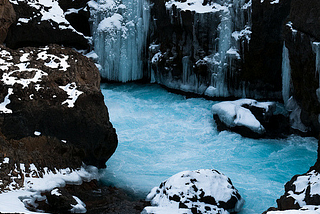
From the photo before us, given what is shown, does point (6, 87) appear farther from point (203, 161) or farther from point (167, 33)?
point (167, 33)

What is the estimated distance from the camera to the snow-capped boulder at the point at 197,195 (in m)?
8.41

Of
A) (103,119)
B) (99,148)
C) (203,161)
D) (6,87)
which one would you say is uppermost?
(6,87)

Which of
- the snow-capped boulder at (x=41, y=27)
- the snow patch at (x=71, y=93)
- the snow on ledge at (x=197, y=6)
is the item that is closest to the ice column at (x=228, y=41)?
the snow on ledge at (x=197, y=6)

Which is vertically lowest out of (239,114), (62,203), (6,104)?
(62,203)

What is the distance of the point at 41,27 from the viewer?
57.8 feet

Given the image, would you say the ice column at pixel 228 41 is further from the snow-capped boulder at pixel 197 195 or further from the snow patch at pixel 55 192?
the snow patch at pixel 55 192

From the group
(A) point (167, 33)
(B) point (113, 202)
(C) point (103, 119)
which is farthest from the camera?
(A) point (167, 33)

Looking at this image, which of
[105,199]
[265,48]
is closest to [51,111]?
[105,199]

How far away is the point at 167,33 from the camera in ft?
58.2

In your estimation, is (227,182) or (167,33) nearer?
(227,182)

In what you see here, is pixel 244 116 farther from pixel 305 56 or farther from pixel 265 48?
pixel 265 48

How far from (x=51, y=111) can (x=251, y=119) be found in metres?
6.50

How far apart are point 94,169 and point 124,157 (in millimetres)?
1828

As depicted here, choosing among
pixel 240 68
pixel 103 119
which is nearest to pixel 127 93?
pixel 240 68
